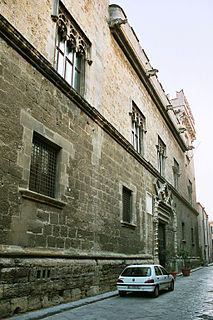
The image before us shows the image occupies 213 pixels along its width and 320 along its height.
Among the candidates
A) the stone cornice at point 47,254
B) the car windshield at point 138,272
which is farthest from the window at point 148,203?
the car windshield at point 138,272

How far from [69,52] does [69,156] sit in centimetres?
364

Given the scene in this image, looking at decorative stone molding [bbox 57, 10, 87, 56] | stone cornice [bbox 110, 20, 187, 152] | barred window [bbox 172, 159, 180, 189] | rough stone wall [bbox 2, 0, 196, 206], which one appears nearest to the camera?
rough stone wall [bbox 2, 0, 196, 206]

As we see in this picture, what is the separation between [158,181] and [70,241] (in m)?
9.81

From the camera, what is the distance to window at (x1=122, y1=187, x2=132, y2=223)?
494 inches

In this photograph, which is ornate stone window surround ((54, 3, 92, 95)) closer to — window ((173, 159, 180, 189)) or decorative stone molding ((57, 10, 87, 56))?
decorative stone molding ((57, 10, 87, 56))

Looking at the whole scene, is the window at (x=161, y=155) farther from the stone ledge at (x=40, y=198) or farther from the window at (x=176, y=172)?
the stone ledge at (x=40, y=198)

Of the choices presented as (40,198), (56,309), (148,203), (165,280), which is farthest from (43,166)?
(148,203)

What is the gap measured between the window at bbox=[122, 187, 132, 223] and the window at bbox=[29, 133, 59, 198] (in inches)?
200

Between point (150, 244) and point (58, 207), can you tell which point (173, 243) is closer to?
point (150, 244)

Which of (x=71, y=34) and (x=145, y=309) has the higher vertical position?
(x=71, y=34)

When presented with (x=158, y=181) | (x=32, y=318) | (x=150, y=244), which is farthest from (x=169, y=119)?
(x=32, y=318)

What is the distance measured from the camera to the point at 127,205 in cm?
1284

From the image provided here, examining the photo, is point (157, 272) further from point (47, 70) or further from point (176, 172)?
point (176, 172)

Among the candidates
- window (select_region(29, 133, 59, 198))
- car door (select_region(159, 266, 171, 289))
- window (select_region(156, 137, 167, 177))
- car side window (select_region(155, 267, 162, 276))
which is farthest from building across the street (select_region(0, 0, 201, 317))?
window (select_region(156, 137, 167, 177))
